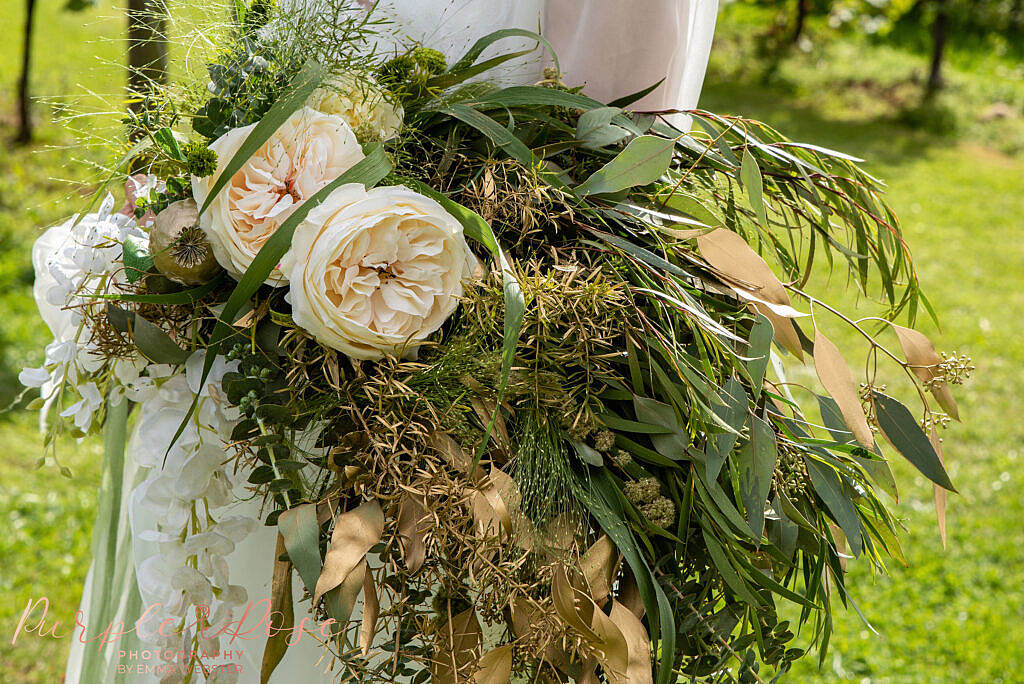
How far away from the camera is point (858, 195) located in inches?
→ 35.7

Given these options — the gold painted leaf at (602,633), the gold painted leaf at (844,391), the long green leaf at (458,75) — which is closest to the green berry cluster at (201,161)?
the long green leaf at (458,75)

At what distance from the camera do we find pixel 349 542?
0.62 m

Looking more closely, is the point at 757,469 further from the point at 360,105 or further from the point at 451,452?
the point at 360,105

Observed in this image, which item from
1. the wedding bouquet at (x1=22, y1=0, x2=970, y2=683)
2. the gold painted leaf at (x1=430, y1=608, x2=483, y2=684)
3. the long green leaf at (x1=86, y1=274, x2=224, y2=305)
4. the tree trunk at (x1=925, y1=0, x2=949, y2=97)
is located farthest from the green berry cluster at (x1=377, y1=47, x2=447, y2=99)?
the tree trunk at (x1=925, y1=0, x2=949, y2=97)

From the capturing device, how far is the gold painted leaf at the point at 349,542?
61 cm

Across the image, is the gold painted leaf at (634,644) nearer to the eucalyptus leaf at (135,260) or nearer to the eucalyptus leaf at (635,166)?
the eucalyptus leaf at (635,166)

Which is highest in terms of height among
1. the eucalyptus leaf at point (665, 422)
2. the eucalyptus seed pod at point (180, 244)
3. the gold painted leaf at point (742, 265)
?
the gold painted leaf at point (742, 265)

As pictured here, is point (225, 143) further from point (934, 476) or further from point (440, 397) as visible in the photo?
point (934, 476)

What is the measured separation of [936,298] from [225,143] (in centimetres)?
413

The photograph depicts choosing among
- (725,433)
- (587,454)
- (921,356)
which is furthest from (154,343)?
(921,356)

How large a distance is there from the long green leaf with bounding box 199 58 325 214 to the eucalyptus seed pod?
0.03 meters

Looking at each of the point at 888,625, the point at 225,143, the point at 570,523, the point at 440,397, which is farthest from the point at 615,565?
the point at 888,625

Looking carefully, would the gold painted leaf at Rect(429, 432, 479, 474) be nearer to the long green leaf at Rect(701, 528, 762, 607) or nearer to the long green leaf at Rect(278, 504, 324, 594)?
the long green leaf at Rect(278, 504, 324, 594)

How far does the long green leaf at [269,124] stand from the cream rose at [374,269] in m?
0.07
